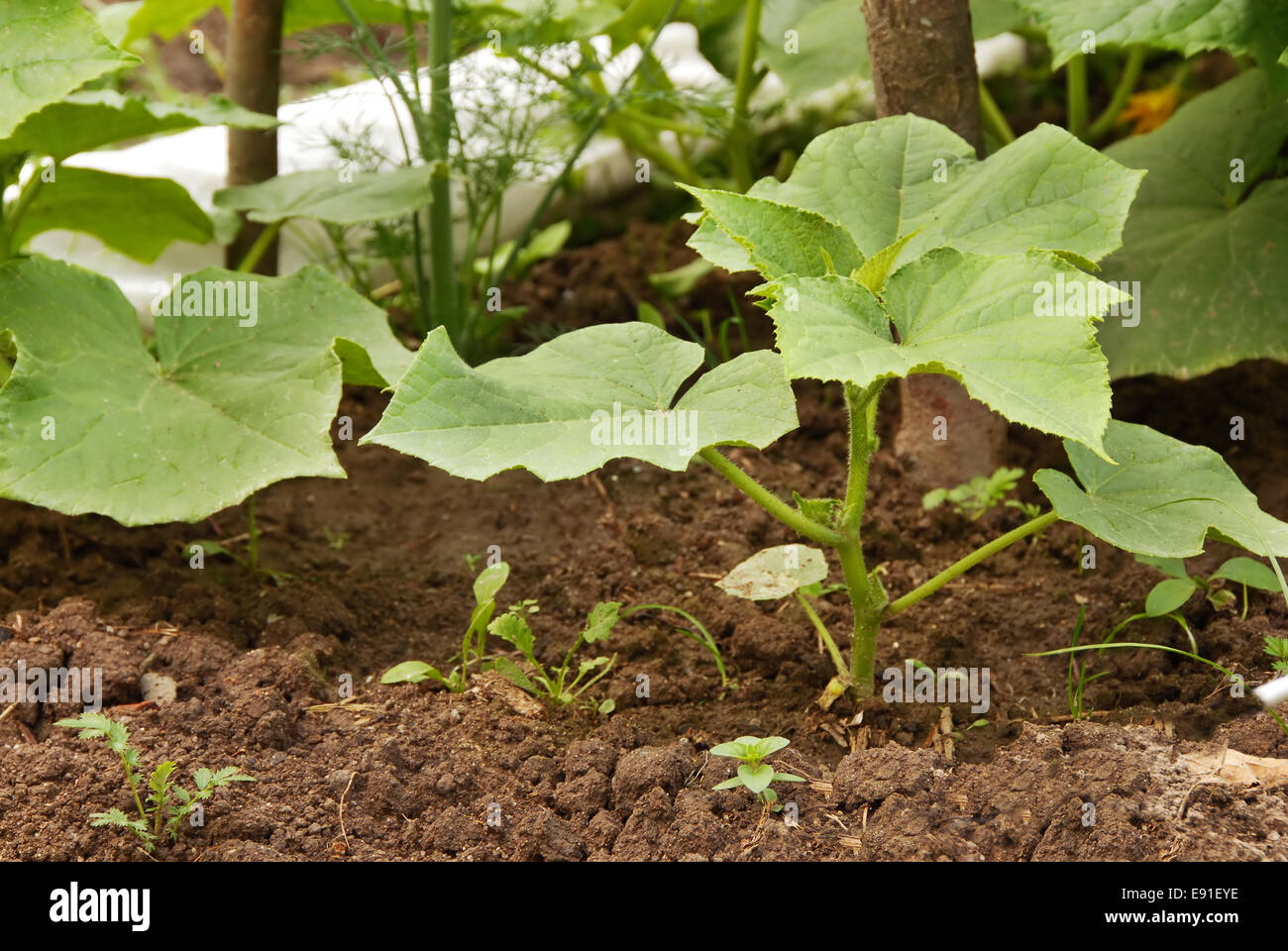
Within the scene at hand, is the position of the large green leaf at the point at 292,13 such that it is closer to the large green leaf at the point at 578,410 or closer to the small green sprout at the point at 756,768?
the large green leaf at the point at 578,410

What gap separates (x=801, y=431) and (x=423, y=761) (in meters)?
1.35

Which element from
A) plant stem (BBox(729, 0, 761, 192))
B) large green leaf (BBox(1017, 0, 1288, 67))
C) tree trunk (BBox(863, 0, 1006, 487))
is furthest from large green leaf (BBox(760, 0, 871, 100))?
large green leaf (BBox(1017, 0, 1288, 67))

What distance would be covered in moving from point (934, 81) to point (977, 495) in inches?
31.0

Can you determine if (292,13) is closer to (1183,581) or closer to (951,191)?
(951,191)

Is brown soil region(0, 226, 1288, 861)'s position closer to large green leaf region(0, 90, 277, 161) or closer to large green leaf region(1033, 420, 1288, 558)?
large green leaf region(1033, 420, 1288, 558)

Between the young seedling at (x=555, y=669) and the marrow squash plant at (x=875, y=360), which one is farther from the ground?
the marrow squash plant at (x=875, y=360)

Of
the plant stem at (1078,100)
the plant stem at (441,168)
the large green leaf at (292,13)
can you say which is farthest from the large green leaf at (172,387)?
the plant stem at (1078,100)

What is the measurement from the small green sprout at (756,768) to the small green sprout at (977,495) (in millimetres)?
946

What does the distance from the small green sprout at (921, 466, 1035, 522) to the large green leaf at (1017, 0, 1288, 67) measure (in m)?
0.77

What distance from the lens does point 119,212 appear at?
2.69 m

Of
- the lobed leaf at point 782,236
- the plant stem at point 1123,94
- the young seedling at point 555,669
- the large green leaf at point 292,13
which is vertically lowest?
the young seedling at point 555,669

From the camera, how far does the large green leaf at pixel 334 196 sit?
2.54m
